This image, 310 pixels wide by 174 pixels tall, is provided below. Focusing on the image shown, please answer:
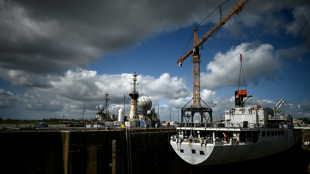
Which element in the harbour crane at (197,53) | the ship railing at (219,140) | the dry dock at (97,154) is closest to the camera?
the dry dock at (97,154)

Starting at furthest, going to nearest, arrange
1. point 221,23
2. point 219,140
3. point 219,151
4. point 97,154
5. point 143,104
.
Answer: point 143,104, point 221,23, point 219,140, point 97,154, point 219,151

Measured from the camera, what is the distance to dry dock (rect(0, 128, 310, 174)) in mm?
19133

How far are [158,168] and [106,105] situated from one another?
46467 mm

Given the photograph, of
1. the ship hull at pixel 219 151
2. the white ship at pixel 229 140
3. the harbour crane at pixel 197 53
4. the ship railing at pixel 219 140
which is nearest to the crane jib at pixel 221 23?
the harbour crane at pixel 197 53

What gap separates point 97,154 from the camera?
24906mm

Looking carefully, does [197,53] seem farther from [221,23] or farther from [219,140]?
[219,140]

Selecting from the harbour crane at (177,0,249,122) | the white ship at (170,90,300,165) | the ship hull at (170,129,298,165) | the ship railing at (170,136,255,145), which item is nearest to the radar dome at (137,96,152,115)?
the harbour crane at (177,0,249,122)

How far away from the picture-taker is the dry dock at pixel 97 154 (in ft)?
62.8

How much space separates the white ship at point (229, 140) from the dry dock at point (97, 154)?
196 centimetres

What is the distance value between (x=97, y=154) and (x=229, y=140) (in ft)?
58.9

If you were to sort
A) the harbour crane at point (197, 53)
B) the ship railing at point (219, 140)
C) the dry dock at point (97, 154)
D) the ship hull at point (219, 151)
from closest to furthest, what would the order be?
the dry dock at point (97, 154) → the ship hull at point (219, 151) → the ship railing at point (219, 140) → the harbour crane at point (197, 53)

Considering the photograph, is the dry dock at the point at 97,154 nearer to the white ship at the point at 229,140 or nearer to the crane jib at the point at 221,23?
the white ship at the point at 229,140

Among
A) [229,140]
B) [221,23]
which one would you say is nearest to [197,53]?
[221,23]

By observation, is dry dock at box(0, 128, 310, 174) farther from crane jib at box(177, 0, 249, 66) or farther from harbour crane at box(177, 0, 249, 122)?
crane jib at box(177, 0, 249, 66)
